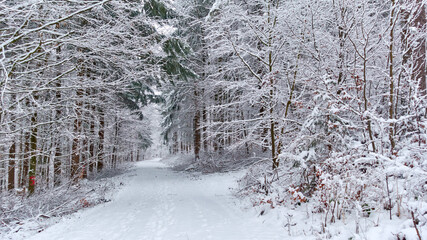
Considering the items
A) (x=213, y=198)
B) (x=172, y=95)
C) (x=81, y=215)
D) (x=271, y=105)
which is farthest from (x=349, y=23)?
(x=172, y=95)

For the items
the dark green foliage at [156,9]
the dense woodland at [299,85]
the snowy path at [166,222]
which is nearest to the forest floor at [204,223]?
the snowy path at [166,222]

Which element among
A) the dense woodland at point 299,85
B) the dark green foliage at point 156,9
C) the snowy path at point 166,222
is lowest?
the snowy path at point 166,222

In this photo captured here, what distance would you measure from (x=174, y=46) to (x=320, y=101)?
7.24 m

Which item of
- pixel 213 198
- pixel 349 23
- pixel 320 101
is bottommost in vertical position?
pixel 213 198

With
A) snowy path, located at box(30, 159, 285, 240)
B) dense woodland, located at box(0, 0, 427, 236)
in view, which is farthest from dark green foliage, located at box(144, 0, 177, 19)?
snowy path, located at box(30, 159, 285, 240)

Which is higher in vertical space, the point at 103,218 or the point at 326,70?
the point at 326,70

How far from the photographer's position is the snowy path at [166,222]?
199 inches

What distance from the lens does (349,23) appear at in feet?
19.3

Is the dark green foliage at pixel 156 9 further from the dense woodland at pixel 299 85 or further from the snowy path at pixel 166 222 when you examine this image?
the snowy path at pixel 166 222

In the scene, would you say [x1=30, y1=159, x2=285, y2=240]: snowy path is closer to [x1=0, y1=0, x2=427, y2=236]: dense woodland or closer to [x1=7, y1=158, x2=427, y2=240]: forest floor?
[x1=7, y1=158, x2=427, y2=240]: forest floor

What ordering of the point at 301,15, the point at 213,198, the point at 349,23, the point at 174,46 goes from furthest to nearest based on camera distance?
the point at 174,46 < the point at 213,198 < the point at 301,15 < the point at 349,23

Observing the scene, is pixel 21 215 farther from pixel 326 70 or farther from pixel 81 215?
pixel 326 70

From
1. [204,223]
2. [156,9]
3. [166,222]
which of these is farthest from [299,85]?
[156,9]

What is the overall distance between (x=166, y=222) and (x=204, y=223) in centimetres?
95
